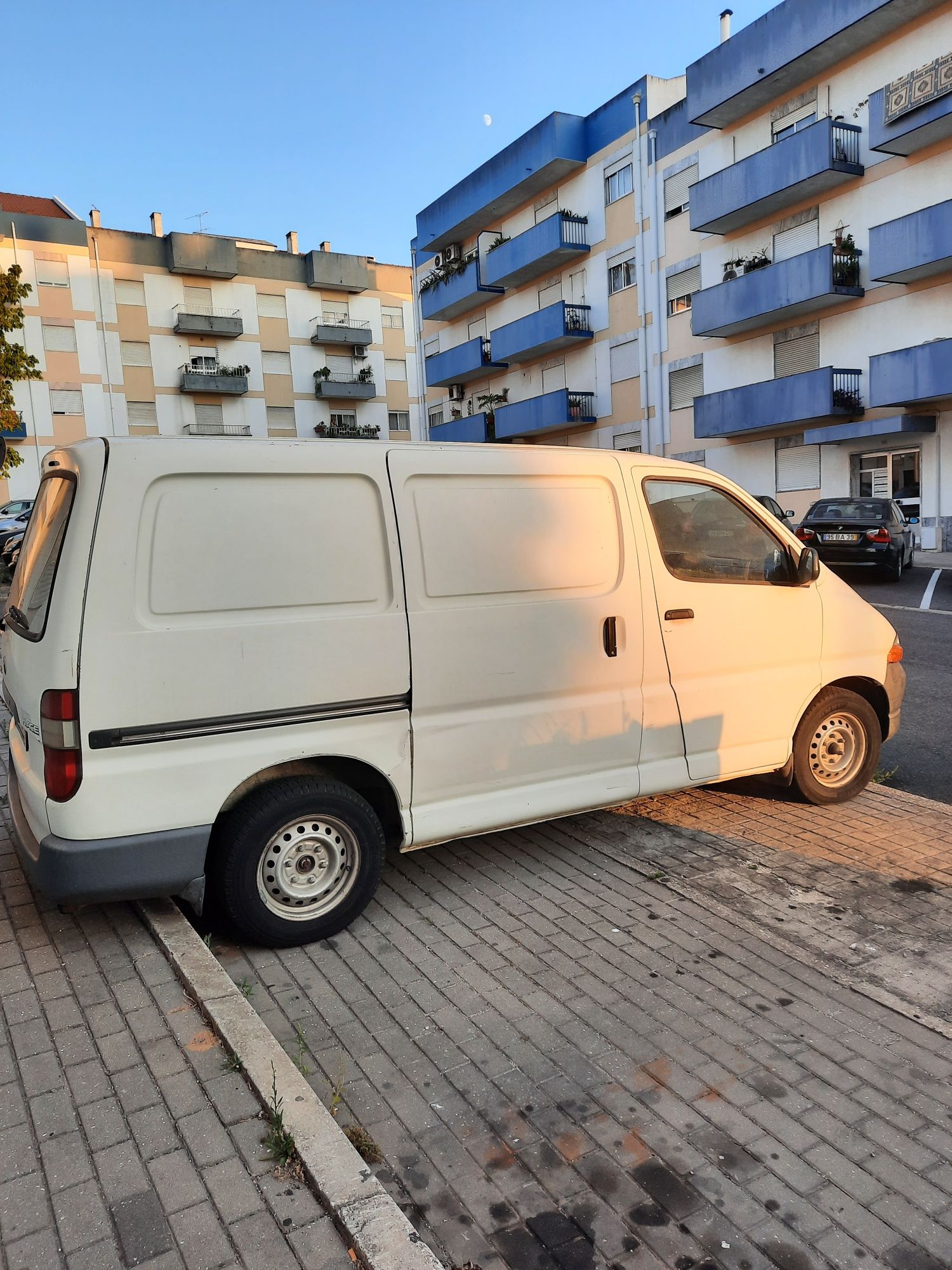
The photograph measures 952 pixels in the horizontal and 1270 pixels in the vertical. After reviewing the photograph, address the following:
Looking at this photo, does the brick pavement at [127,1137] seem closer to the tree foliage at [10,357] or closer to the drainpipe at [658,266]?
the tree foliage at [10,357]

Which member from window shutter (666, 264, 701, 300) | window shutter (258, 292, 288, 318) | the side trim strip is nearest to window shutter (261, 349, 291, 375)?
window shutter (258, 292, 288, 318)

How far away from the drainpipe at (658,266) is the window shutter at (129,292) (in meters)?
27.2

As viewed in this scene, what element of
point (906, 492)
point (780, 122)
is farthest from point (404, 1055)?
point (780, 122)

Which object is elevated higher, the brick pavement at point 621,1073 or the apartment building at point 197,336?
the apartment building at point 197,336

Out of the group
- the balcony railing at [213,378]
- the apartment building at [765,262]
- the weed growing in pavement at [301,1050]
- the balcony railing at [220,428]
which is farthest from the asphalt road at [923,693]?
the balcony railing at [213,378]

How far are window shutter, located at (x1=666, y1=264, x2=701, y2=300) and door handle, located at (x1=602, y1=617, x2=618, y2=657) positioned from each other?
2724 cm

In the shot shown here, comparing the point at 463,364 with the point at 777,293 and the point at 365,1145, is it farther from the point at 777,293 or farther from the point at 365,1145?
the point at 365,1145

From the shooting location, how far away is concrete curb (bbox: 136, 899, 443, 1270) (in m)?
2.20

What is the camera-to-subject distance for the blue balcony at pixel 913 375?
21219 mm

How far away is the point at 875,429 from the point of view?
23.6m

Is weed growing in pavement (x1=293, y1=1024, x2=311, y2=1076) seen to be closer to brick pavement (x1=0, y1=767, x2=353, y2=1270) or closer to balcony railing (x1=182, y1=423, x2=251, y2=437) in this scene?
brick pavement (x1=0, y1=767, x2=353, y2=1270)

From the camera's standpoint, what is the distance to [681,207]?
29.5 m

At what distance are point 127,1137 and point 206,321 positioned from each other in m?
49.1

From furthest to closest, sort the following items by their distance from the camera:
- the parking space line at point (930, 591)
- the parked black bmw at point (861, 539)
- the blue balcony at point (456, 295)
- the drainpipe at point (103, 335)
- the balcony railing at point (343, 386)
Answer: the balcony railing at point (343, 386), the drainpipe at point (103, 335), the blue balcony at point (456, 295), the parked black bmw at point (861, 539), the parking space line at point (930, 591)
